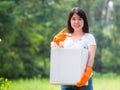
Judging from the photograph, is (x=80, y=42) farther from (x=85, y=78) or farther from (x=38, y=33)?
(x=38, y=33)

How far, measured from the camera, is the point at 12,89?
41.9 feet

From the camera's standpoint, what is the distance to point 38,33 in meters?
21.4

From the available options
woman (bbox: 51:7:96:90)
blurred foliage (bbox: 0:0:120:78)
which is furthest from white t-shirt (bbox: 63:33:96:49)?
blurred foliage (bbox: 0:0:120:78)

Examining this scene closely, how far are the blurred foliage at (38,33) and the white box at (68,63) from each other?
446 inches

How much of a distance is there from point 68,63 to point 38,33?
668 inches

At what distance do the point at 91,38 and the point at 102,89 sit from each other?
802cm

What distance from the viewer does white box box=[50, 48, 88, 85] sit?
14.6 ft

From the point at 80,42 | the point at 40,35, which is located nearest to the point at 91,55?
the point at 80,42

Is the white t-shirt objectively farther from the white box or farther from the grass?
the grass

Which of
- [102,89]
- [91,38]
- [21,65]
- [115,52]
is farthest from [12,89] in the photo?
[115,52]

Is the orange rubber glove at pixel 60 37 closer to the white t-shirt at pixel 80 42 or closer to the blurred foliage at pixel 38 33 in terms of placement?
the white t-shirt at pixel 80 42

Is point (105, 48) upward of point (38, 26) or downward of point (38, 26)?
downward

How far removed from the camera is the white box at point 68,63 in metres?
4.45

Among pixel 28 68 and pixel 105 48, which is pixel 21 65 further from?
pixel 105 48
